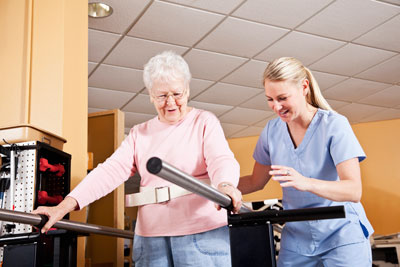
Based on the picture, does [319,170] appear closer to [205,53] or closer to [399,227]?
[205,53]

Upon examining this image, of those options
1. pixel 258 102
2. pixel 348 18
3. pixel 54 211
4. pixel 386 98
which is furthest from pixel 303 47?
pixel 54 211

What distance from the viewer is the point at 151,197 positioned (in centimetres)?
147

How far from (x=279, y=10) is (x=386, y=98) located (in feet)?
9.07

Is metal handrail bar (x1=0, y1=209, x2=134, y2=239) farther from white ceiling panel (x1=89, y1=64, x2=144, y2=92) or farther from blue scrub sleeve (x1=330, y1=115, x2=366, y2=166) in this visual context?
white ceiling panel (x1=89, y1=64, x2=144, y2=92)

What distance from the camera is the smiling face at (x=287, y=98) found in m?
1.60

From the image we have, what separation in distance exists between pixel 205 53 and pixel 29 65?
6.78ft

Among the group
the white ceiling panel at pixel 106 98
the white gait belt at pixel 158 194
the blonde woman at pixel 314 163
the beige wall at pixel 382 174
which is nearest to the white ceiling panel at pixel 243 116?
the white ceiling panel at pixel 106 98

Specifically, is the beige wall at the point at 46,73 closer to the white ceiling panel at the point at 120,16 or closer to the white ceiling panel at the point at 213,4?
the white ceiling panel at the point at 120,16

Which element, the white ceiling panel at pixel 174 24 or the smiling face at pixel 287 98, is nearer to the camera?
the smiling face at pixel 287 98

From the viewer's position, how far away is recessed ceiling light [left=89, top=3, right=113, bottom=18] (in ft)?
11.2

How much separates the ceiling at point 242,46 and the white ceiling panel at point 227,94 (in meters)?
0.01

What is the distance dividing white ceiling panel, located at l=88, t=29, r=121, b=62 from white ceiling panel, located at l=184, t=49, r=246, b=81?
0.75m

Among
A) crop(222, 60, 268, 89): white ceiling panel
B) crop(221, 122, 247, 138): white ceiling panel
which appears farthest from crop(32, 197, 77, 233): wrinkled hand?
crop(221, 122, 247, 138): white ceiling panel

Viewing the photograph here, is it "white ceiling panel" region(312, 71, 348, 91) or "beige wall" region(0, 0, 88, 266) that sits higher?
"white ceiling panel" region(312, 71, 348, 91)
